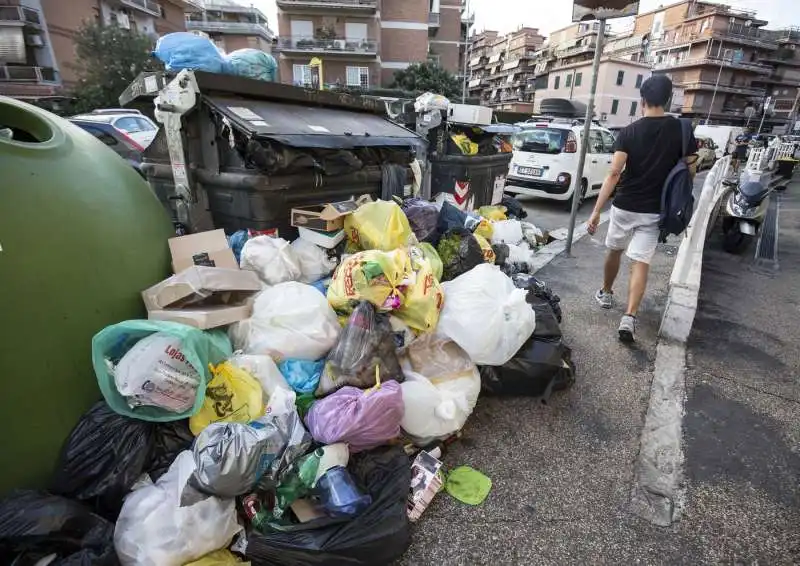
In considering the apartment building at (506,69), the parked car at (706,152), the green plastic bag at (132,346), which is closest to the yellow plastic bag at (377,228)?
the green plastic bag at (132,346)

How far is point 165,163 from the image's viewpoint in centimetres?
313

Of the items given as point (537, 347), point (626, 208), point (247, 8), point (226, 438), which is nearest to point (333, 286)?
point (226, 438)

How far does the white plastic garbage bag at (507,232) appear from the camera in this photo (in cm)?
438

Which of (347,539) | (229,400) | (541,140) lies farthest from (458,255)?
(541,140)

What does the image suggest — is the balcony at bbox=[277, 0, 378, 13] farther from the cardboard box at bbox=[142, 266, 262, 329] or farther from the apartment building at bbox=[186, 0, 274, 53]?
the cardboard box at bbox=[142, 266, 262, 329]

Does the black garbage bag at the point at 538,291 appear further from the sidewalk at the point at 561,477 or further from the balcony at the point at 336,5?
the balcony at the point at 336,5

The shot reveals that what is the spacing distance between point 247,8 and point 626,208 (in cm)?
4913

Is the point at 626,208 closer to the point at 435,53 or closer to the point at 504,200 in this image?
the point at 504,200

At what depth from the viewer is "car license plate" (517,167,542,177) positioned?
711cm

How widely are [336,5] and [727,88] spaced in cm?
4442

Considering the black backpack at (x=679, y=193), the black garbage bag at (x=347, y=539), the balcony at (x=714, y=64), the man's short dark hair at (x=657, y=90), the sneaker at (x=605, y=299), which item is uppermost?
the balcony at (x=714, y=64)

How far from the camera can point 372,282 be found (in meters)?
2.06

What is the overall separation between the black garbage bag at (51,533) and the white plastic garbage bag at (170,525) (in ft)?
0.16

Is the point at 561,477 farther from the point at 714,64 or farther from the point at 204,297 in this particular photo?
the point at 714,64
